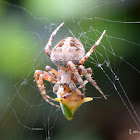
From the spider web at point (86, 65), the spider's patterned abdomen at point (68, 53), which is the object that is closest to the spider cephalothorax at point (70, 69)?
the spider's patterned abdomen at point (68, 53)

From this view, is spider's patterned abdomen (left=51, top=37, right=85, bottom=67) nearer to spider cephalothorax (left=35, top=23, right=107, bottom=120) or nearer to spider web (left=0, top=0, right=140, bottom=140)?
spider cephalothorax (left=35, top=23, right=107, bottom=120)

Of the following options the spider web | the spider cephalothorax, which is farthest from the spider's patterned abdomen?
the spider web

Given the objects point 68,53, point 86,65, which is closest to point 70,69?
point 68,53

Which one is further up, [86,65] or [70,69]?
[70,69]

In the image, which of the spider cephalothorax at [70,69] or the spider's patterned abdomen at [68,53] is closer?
the spider cephalothorax at [70,69]

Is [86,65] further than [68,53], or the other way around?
[86,65]

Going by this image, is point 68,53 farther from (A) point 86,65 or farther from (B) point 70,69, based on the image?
(A) point 86,65

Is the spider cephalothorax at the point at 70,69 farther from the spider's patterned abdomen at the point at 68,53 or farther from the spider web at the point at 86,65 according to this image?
the spider web at the point at 86,65
